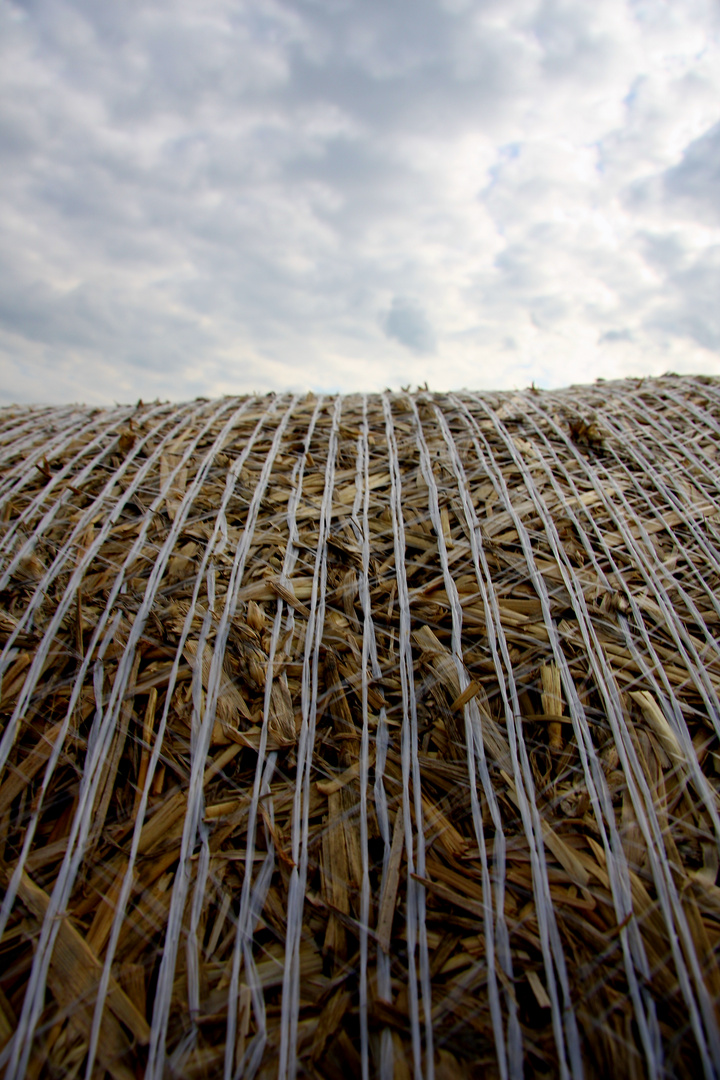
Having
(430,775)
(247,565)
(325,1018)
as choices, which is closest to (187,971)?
(325,1018)

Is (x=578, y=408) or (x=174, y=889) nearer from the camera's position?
(x=174, y=889)

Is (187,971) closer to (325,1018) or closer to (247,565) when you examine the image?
(325,1018)

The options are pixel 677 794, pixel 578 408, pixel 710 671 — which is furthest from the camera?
pixel 578 408

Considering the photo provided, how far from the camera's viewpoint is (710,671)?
1336 millimetres

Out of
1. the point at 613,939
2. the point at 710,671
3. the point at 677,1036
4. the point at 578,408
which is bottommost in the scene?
the point at 677,1036

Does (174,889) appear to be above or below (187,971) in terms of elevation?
above

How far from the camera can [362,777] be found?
1.13 metres

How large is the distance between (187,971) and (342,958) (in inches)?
10.8

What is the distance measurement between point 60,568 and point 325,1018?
1.29 m

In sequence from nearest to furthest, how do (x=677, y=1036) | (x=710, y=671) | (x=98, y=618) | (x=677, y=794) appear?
(x=677, y=1036), (x=677, y=794), (x=710, y=671), (x=98, y=618)

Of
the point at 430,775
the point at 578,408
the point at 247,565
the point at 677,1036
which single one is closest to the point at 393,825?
the point at 430,775

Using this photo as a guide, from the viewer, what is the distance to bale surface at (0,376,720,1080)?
91cm

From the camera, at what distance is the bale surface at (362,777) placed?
2.98ft

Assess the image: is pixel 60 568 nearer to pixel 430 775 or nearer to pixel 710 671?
pixel 430 775
